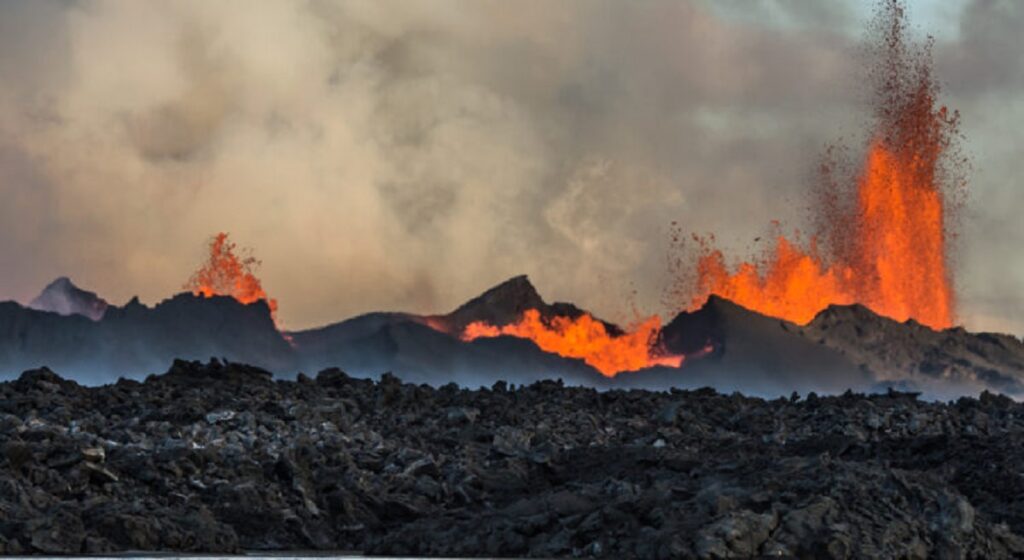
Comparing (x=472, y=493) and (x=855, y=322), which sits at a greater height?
(x=855, y=322)

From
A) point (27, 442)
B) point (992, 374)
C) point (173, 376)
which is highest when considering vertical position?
point (992, 374)

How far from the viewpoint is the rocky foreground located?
36781 millimetres

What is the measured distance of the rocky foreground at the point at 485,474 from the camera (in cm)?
3678

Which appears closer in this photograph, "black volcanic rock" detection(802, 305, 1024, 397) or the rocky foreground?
the rocky foreground

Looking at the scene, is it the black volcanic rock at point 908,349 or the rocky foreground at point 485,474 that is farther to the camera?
the black volcanic rock at point 908,349

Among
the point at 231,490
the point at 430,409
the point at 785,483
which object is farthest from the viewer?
the point at 430,409

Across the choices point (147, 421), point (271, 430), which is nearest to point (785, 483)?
point (271, 430)

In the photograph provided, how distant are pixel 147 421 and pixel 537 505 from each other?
57.9 ft

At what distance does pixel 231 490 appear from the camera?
42125mm

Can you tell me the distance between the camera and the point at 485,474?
4528 cm

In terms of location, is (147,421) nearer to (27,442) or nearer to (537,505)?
(27,442)

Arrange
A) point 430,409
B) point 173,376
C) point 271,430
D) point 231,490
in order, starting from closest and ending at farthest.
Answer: point 231,490, point 271,430, point 430,409, point 173,376

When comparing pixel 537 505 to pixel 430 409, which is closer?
pixel 537 505

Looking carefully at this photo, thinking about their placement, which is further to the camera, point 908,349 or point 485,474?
point 908,349
